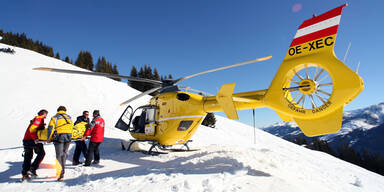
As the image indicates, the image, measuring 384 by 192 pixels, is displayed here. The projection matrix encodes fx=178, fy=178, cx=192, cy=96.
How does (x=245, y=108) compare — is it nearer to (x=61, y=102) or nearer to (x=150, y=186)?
(x=150, y=186)

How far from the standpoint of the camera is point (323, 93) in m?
4.51

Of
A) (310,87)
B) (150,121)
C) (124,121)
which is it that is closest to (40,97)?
(124,121)

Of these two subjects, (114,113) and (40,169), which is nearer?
(40,169)

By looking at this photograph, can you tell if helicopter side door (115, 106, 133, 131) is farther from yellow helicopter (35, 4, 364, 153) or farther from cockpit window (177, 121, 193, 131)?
yellow helicopter (35, 4, 364, 153)

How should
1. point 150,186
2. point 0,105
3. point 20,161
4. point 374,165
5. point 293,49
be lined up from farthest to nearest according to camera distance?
point 374,165 < point 0,105 < point 20,161 < point 293,49 < point 150,186

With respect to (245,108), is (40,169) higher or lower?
lower

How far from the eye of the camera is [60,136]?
4.86 m

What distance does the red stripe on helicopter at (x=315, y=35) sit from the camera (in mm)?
4422

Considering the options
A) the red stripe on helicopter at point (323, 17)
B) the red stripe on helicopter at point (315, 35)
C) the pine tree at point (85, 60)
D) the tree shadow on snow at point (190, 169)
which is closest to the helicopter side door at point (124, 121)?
the tree shadow on snow at point (190, 169)

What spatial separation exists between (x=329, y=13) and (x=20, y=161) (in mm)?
10812

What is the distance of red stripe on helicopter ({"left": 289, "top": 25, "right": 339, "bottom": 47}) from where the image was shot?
4.42m

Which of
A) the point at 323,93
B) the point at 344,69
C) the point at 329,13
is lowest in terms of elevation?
the point at 323,93

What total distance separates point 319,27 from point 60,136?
7498 mm

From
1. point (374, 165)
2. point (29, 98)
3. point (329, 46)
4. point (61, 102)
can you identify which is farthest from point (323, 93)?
point (374, 165)
